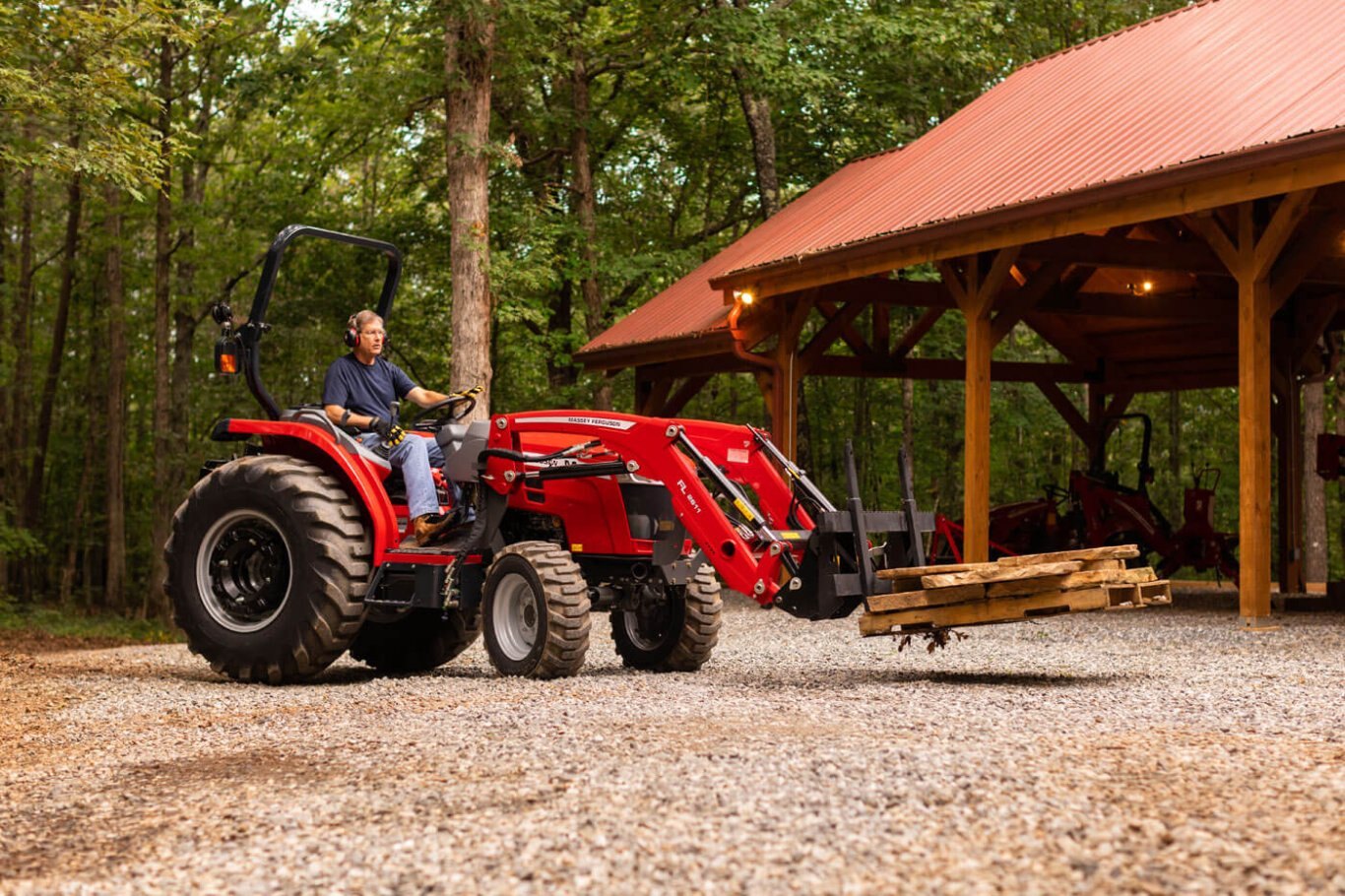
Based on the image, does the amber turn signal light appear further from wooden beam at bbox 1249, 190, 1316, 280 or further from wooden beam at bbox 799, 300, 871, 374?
wooden beam at bbox 799, 300, 871, 374

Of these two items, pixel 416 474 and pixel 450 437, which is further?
pixel 450 437

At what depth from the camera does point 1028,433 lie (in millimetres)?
30609

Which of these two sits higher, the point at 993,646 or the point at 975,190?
the point at 975,190

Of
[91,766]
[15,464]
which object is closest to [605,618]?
[91,766]

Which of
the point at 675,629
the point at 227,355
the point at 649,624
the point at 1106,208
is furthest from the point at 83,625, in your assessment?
the point at 1106,208

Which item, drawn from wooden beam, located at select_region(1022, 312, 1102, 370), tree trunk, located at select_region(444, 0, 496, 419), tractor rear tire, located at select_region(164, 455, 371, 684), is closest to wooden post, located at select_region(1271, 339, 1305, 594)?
wooden beam, located at select_region(1022, 312, 1102, 370)

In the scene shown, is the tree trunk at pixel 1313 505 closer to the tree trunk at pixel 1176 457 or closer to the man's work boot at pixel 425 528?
the tree trunk at pixel 1176 457

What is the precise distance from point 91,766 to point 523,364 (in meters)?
21.3

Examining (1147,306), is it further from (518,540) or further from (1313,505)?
(518,540)

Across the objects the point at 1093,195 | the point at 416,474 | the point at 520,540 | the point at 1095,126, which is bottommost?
the point at 520,540

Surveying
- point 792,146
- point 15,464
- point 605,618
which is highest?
point 792,146

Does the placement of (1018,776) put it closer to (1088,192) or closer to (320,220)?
(1088,192)

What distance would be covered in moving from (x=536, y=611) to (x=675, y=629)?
97cm

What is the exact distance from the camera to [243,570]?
28.1ft
